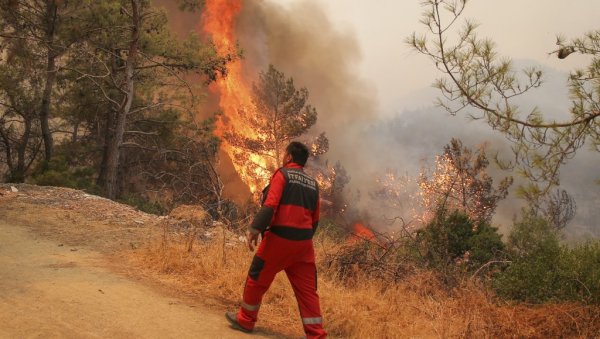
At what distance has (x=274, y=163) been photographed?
37906 millimetres

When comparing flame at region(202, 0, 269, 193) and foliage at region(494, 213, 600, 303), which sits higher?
flame at region(202, 0, 269, 193)

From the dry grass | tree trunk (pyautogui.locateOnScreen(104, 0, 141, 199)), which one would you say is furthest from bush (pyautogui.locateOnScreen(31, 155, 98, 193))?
the dry grass

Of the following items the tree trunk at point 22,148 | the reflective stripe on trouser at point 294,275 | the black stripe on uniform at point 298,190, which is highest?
the tree trunk at point 22,148

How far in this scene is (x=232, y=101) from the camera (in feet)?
130

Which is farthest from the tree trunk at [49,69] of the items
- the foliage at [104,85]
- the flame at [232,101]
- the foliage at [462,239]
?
the flame at [232,101]

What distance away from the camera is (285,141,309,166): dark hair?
4.57 metres

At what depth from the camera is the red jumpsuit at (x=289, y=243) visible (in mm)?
4297

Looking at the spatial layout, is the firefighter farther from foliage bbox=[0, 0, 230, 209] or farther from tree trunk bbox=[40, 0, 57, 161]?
tree trunk bbox=[40, 0, 57, 161]

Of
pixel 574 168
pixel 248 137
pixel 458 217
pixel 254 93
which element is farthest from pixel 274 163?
pixel 574 168

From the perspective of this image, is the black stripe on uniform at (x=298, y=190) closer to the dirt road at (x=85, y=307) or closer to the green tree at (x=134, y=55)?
the dirt road at (x=85, y=307)

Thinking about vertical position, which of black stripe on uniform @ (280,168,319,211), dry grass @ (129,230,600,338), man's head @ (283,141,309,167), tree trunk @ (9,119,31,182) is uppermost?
tree trunk @ (9,119,31,182)

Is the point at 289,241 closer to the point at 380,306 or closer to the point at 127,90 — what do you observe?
the point at 380,306

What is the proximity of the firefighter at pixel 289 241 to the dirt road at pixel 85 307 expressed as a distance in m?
0.68

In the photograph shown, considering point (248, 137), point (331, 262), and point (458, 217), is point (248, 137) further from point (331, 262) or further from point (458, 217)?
point (331, 262)
